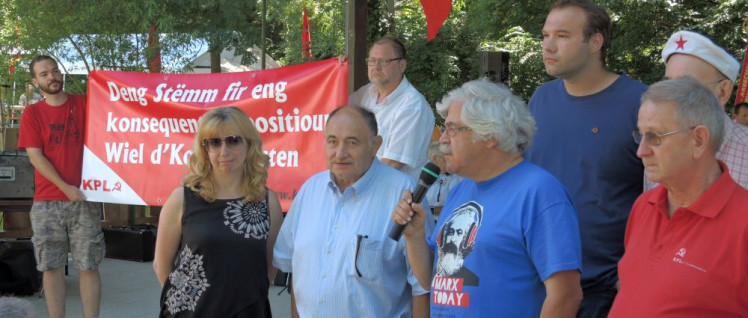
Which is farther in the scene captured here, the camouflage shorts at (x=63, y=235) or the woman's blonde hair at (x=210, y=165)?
the camouflage shorts at (x=63, y=235)

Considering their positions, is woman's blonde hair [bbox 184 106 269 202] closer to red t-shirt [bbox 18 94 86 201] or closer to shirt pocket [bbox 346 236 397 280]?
shirt pocket [bbox 346 236 397 280]

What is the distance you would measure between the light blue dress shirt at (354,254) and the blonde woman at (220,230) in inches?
13.3

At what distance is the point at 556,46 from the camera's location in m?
3.04

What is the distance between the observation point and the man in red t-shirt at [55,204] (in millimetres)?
6031

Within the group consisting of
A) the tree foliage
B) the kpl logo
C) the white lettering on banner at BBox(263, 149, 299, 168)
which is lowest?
the kpl logo

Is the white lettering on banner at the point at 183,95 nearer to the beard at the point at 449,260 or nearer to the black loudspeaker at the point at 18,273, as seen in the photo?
the black loudspeaker at the point at 18,273

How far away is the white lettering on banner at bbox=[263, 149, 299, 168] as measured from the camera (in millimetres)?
5633

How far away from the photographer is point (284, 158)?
566 cm

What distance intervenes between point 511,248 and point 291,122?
336 centimetres

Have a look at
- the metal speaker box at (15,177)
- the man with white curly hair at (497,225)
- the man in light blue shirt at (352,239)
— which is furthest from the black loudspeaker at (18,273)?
the man with white curly hair at (497,225)

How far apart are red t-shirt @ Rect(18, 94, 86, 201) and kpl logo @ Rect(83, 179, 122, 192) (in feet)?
0.22

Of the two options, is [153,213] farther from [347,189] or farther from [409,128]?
[347,189]

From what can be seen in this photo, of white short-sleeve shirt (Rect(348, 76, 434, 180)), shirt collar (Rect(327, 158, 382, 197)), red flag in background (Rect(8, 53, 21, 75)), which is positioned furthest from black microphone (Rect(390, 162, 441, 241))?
red flag in background (Rect(8, 53, 21, 75))

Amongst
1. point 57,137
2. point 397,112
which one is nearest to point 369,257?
point 397,112
